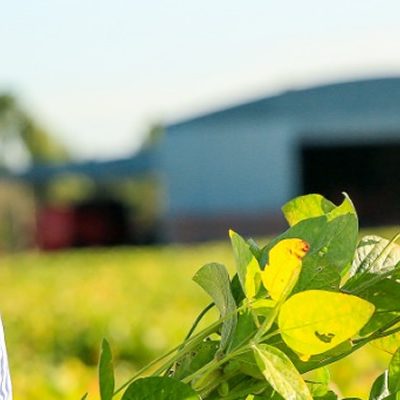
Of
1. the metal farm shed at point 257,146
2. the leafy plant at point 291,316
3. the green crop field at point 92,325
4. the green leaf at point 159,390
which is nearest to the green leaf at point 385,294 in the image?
the leafy plant at point 291,316

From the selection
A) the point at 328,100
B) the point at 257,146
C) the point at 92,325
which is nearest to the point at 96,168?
the point at 257,146

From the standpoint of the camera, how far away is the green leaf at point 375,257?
2.15 feet

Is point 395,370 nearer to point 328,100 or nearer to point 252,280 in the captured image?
point 252,280

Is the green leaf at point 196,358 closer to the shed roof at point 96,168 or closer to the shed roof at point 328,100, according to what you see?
the shed roof at point 328,100

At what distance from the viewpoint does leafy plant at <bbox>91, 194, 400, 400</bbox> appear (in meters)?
0.59

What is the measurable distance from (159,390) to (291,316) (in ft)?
0.25

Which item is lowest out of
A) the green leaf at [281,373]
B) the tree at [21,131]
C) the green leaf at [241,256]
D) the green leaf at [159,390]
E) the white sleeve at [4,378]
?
the tree at [21,131]

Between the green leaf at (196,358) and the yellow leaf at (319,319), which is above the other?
the yellow leaf at (319,319)

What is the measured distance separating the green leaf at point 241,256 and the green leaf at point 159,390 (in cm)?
7

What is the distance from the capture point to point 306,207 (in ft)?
2.21

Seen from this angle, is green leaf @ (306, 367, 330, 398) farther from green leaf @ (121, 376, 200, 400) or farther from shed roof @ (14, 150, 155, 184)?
shed roof @ (14, 150, 155, 184)

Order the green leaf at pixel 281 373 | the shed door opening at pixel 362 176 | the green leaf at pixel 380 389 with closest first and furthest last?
1. the green leaf at pixel 281 373
2. the green leaf at pixel 380 389
3. the shed door opening at pixel 362 176

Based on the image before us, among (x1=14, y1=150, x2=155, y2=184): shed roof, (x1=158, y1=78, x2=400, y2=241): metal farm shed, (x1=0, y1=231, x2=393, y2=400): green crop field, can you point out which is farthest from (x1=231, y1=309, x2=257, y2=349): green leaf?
(x1=14, y1=150, x2=155, y2=184): shed roof

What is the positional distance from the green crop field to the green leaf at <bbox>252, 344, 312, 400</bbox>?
107cm
